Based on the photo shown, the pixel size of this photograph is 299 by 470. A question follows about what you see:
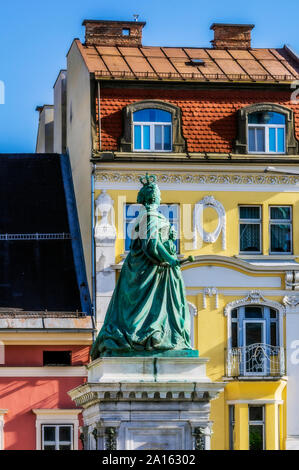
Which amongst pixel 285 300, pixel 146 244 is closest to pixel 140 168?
pixel 285 300

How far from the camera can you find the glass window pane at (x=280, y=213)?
6119 cm

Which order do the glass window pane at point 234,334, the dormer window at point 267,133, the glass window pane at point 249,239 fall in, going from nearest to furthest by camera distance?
the glass window pane at point 234,334 → the glass window pane at point 249,239 → the dormer window at point 267,133

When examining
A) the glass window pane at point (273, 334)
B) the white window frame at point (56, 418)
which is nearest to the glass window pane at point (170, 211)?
the glass window pane at point (273, 334)

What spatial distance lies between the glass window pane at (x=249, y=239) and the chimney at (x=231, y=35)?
793cm

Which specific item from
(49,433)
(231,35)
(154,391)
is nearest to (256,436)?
(49,433)

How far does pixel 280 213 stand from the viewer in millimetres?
61250

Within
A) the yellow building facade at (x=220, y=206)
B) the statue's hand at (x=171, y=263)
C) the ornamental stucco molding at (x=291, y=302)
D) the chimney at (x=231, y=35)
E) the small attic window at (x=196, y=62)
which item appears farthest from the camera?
the chimney at (x=231, y=35)

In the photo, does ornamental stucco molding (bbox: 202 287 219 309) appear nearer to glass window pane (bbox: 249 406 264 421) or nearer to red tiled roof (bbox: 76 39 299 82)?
glass window pane (bbox: 249 406 264 421)

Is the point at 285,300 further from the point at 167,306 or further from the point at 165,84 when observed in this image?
the point at 167,306

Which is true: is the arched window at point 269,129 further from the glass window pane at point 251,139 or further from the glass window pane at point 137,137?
the glass window pane at point 137,137

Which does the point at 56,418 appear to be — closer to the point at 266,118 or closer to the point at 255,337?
the point at 255,337

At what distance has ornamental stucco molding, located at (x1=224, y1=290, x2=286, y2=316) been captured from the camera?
2366 inches

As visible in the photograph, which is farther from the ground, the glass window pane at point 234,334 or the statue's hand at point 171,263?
the statue's hand at point 171,263

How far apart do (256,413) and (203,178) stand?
6.67 meters
